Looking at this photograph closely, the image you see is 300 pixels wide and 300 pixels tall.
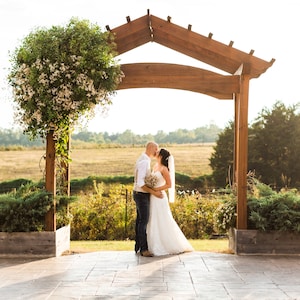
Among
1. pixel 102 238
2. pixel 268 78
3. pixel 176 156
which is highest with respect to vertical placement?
pixel 268 78

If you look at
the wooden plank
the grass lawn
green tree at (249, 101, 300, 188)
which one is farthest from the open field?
the wooden plank

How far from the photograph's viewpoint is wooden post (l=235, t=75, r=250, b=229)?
783 centimetres

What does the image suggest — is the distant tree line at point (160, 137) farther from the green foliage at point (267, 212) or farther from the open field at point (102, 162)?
the green foliage at point (267, 212)

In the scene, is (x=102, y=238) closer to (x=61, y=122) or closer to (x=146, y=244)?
(x=146, y=244)

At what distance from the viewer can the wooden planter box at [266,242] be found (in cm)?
776

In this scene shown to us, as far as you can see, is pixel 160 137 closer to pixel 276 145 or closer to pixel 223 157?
pixel 223 157

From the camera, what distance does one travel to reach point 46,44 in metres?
7.39

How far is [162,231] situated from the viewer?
26.4 feet

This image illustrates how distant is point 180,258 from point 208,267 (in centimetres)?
74

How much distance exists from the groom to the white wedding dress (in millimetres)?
108

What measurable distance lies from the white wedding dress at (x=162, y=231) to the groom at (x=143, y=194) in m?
0.11

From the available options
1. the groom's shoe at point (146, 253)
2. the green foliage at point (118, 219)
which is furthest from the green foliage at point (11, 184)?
the groom's shoe at point (146, 253)

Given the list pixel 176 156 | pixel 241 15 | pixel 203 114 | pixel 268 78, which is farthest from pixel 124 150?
pixel 241 15

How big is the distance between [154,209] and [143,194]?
283mm
